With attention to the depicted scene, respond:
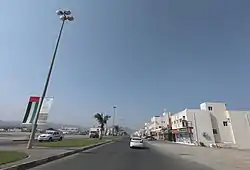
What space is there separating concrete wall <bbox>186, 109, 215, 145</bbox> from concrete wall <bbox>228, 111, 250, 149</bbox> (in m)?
6.45

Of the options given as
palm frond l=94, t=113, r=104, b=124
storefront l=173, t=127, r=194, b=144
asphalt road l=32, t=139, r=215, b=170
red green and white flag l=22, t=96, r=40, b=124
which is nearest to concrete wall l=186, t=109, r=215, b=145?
storefront l=173, t=127, r=194, b=144

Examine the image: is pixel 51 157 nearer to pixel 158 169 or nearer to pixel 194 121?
pixel 158 169

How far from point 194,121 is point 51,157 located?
62868mm

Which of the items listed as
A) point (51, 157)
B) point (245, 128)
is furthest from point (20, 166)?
point (245, 128)

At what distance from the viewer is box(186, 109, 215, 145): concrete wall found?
72125mm

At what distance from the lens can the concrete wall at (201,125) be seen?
72.1 meters

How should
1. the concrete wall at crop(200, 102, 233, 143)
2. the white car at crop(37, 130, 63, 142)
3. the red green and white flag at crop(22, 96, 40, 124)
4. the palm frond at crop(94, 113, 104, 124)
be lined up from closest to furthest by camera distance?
the red green and white flag at crop(22, 96, 40, 124) → the white car at crop(37, 130, 63, 142) → the concrete wall at crop(200, 102, 233, 143) → the palm frond at crop(94, 113, 104, 124)

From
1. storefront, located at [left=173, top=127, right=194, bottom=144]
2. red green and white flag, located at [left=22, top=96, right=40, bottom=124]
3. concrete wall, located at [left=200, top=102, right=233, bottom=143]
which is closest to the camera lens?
red green and white flag, located at [left=22, top=96, right=40, bottom=124]

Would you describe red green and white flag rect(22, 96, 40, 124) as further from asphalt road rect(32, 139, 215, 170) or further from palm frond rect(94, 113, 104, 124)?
palm frond rect(94, 113, 104, 124)

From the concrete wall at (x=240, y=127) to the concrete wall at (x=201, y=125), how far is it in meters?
6.45

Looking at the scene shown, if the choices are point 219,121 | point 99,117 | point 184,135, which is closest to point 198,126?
point 184,135

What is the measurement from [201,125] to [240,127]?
35.7 ft

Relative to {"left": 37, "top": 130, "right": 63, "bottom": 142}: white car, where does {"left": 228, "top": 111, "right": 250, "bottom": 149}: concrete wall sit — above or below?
above

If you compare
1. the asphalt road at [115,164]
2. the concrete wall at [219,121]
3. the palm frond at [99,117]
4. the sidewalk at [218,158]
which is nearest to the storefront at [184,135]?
the concrete wall at [219,121]
